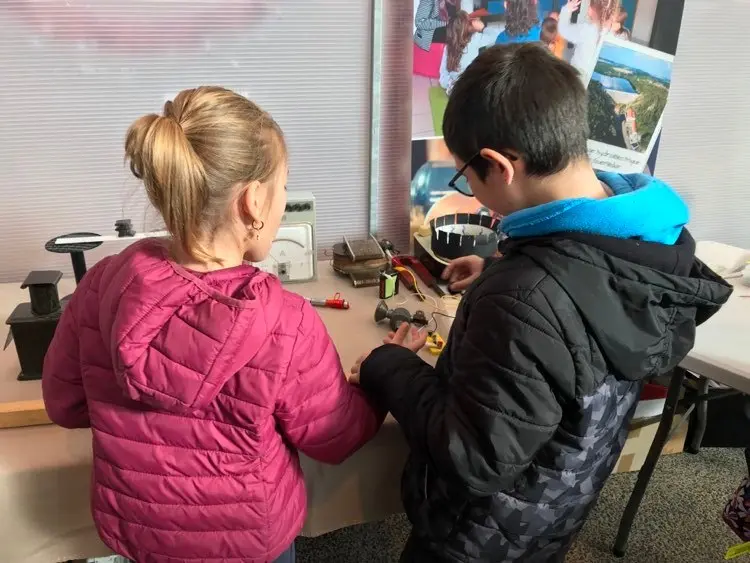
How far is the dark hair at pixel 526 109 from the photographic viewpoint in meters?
0.75

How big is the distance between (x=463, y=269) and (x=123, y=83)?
32.1 inches

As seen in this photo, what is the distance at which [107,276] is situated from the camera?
2.54 ft

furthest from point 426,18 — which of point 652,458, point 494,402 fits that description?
point 652,458

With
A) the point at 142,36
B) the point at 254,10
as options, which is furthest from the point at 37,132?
the point at 254,10

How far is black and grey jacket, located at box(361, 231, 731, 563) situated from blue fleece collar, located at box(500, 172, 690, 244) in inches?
0.6

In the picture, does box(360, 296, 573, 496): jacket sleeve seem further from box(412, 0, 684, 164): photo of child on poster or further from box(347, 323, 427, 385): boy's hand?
box(412, 0, 684, 164): photo of child on poster

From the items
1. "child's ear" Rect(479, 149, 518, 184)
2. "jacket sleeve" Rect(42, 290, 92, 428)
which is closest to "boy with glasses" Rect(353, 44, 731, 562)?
"child's ear" Rect(479, 149, 518, 184)

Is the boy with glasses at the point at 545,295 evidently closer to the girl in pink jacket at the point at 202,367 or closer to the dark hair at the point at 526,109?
the dark hair at the point at 526,109

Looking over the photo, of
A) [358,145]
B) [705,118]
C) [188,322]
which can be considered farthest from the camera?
[705,118]

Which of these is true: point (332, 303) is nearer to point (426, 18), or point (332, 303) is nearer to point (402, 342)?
point (402, 342)

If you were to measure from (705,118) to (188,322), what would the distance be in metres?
1.57

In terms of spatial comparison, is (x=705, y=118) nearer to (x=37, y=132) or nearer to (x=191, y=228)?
(x=191, y=228)

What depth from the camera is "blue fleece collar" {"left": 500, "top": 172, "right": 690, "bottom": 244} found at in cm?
75

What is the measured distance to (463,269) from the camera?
4.40ft
